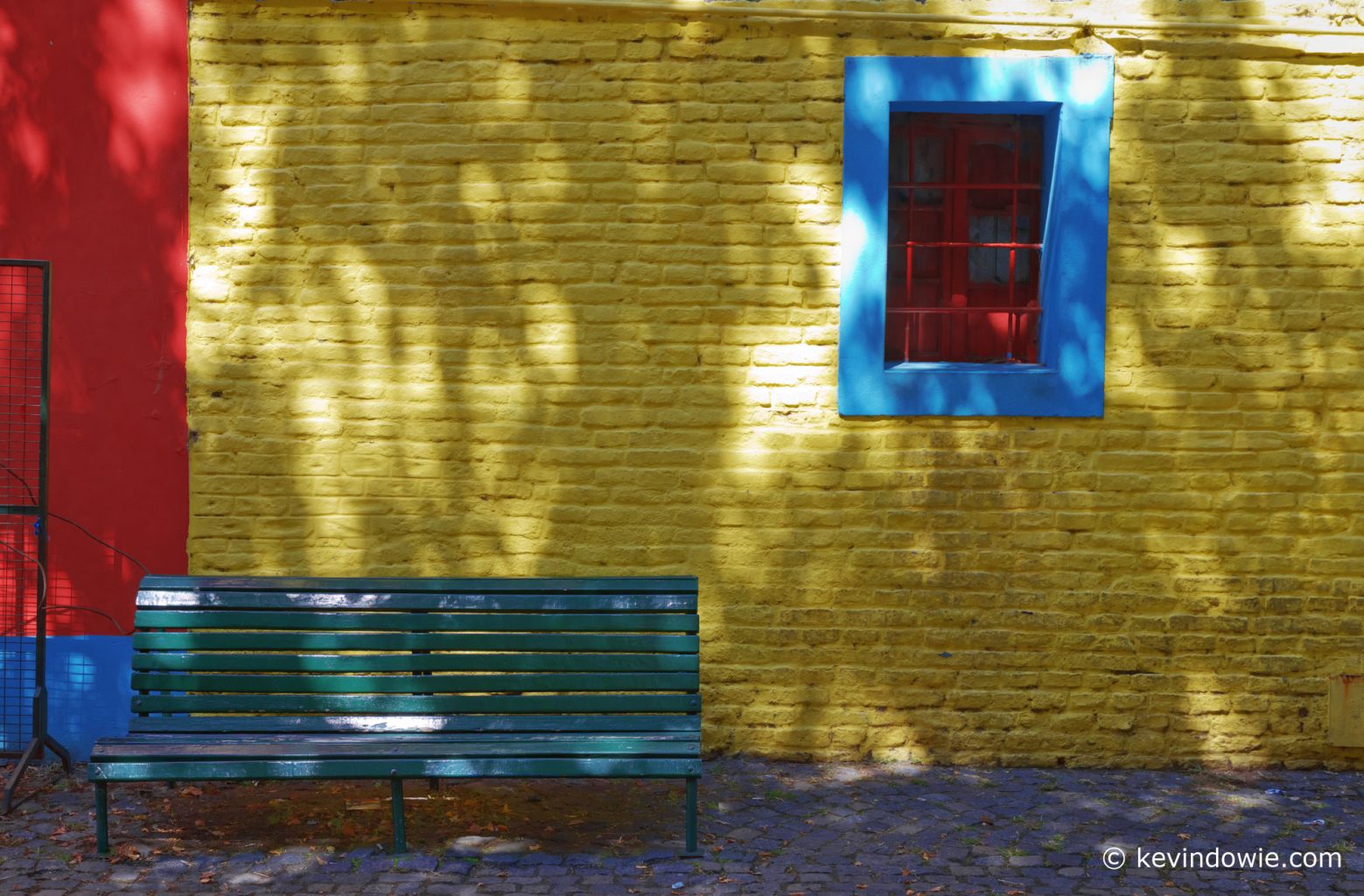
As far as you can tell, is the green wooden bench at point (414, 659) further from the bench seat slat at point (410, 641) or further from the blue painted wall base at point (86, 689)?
the blue painted wall base at point (86, 689)

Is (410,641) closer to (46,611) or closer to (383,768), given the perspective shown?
(383,768)

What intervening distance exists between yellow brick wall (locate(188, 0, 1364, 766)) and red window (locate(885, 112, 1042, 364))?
0.43 m

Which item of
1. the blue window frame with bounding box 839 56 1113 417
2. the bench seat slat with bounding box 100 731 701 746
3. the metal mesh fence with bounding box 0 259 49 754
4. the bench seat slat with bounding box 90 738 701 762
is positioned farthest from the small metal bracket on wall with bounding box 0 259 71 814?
the blue window frame with bounding box 839 56 1113 417

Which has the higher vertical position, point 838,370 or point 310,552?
point 838,370

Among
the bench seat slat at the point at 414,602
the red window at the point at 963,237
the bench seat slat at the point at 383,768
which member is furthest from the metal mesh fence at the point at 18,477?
the red window at the point at 963,237

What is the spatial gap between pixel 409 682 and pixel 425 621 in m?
0.24

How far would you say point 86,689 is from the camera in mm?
6199

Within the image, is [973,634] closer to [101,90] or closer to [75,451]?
[75,451]

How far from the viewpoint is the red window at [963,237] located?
6.43 meters

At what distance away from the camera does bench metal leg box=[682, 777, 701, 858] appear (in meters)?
4.84

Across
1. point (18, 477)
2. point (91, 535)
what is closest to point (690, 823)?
point (91, 535)

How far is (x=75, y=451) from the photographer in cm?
618

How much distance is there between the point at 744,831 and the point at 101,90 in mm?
4251

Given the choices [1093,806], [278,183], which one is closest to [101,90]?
[278,183]
